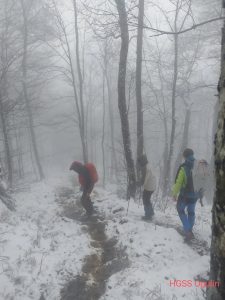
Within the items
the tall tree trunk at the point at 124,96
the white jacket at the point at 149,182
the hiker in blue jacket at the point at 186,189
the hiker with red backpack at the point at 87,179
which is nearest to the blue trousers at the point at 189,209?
the hiker in blue jacket at the point at 186,189

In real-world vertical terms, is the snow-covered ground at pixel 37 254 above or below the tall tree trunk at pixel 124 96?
below

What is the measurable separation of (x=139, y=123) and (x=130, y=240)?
643 centimetres

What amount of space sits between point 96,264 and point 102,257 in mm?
375

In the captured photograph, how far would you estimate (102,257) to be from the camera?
24.6 feet

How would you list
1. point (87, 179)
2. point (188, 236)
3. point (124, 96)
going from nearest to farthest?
point (188, 236)
point (87, 179)
point (124, 96)

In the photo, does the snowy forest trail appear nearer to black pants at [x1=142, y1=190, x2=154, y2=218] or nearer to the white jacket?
black pants at [x1=142, y1=190, x2=154, y2=218]

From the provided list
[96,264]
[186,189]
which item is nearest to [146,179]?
[186,189]

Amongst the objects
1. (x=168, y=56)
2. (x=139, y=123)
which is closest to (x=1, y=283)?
(x=139, y=123)

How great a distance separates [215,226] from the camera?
133cm

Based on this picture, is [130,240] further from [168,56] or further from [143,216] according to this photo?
[168,56]

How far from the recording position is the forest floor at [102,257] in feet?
19.1

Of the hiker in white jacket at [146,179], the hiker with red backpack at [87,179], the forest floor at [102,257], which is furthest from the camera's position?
the hiker with red backpack at [87,179]

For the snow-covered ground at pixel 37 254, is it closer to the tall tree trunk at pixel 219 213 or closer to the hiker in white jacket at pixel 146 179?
the hiker in white jacket at pixel 146 179

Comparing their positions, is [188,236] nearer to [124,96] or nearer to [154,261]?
[154,261]
